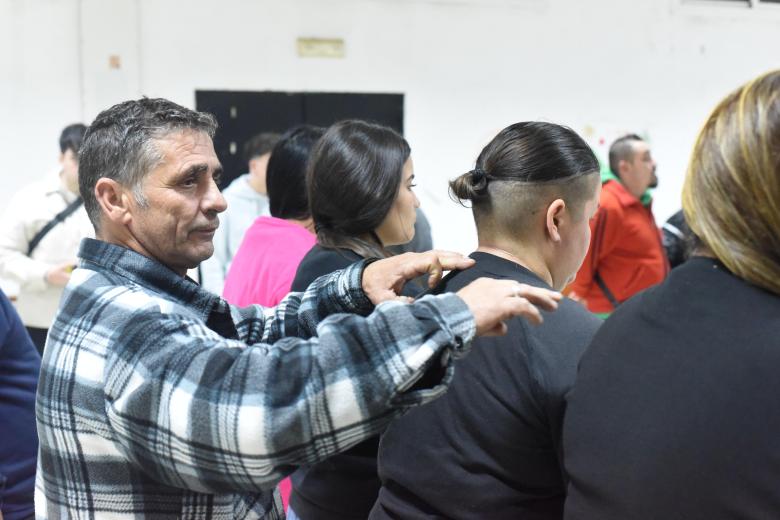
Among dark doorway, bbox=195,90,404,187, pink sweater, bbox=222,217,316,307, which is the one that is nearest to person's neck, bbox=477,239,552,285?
pink sweater, bbox=222,217,316,307

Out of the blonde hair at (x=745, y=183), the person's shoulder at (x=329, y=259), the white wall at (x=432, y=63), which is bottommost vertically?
the person's shoulder at (x=329, y=259)

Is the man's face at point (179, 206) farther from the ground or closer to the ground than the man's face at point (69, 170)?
farther from the ground

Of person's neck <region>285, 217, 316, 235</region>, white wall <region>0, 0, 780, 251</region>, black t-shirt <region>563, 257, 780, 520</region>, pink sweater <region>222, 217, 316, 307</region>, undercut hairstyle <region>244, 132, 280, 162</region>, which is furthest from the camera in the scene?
white wall <region>0, 0, 780, 251</region>

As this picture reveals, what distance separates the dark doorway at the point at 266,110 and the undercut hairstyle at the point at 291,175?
9.64ft

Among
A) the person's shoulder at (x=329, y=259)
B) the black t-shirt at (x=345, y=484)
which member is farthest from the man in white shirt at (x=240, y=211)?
the black t-shirt at (x=345, y=484)

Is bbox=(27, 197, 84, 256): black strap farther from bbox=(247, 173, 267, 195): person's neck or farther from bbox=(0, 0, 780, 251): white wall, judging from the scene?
bbox=(0, 0, 780, 251): white wall

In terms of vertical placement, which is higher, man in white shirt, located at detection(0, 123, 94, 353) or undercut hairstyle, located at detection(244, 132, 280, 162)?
undercut hairstyle, located at detection(244, 132, 280, 162)

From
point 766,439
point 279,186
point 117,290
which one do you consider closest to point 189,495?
point 117,290

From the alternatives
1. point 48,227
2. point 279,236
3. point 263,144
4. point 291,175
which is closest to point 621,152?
point 263,144

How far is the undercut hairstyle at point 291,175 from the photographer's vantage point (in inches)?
89.2

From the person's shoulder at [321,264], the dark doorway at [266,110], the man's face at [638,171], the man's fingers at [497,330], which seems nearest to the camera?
the man's fingers at [497,330]

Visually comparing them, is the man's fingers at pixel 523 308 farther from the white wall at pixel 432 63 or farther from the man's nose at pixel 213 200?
the white wall at pixel 432 63

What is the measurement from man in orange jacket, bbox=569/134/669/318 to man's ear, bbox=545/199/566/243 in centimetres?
240

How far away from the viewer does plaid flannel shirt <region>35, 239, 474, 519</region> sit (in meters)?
0.88
